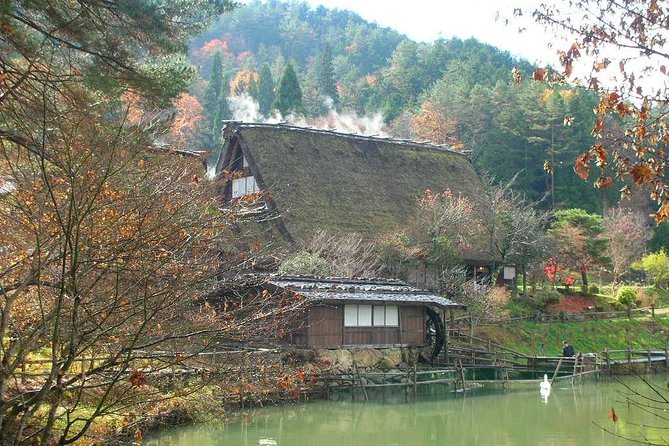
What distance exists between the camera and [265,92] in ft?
199

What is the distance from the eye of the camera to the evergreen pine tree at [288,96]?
51.4 m

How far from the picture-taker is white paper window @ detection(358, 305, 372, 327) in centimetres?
2151

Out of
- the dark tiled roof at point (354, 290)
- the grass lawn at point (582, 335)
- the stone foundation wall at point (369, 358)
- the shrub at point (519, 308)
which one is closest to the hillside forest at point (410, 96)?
the shrub at point (519, 308)

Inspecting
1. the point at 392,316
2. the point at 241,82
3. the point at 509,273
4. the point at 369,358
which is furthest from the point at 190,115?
the point at 369,358

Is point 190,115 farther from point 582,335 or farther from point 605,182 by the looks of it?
point 605,182

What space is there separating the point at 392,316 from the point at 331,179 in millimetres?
9839

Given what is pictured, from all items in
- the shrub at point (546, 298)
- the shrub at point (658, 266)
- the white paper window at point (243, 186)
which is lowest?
the shrub at point (546, 298)

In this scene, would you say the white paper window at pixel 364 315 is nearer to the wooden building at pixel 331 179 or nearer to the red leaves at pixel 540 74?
the wooden building at pixel 331 179

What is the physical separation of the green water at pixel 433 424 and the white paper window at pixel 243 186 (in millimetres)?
12217

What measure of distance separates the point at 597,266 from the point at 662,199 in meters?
32.4

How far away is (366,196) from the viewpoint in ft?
102

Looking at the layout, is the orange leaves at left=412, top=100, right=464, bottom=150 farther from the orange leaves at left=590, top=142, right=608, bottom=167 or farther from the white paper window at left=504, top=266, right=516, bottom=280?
the orange leaves at left=590, top=142, right=608, bottom=167

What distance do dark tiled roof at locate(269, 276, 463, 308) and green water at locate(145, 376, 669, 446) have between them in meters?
2.73

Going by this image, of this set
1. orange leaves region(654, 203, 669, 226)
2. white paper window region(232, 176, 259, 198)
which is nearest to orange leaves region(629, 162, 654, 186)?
orange leaves region(654, 203, 669, 226)
